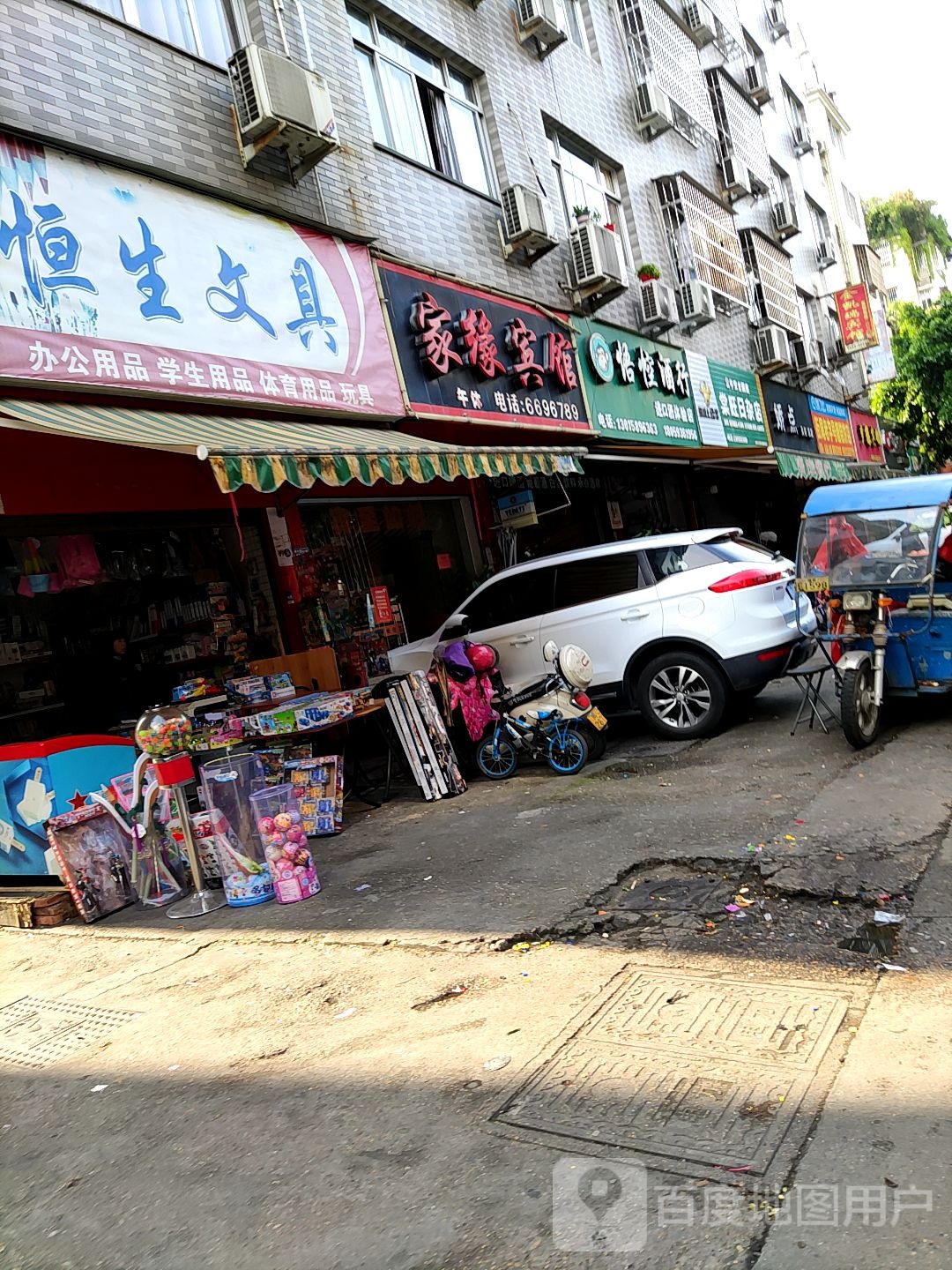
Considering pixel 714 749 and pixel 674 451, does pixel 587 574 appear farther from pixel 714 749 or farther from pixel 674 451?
pixel 674 451

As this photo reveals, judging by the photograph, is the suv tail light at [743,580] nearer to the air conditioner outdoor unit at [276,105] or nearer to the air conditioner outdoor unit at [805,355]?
the air conditioner outdoor unit at [276,105]

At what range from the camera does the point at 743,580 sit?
25.6 feet

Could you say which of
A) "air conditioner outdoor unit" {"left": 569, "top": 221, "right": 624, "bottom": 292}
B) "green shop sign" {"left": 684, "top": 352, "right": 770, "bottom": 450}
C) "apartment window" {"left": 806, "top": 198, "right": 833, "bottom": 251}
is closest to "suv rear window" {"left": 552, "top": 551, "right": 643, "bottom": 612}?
"air conditioner outdoor unit" {"left": 569, "top": 221, "right": 624, "bottom": 292}

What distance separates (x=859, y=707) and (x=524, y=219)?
765cm

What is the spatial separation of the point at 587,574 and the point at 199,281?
4.03m

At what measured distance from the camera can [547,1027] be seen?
3412 mm

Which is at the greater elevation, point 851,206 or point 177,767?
point 851,206

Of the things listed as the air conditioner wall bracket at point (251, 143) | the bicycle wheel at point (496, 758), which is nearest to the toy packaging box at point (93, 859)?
the bicycle wheel at point (496, 758)

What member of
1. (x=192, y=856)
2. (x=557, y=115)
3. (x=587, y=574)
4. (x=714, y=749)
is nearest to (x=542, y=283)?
(x=557, y=115)

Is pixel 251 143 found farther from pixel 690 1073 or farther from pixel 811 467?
pixel 811 467

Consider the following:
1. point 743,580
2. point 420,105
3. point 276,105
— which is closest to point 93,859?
point 743,580

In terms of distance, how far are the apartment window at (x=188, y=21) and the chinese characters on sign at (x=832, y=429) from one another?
17.1 meters

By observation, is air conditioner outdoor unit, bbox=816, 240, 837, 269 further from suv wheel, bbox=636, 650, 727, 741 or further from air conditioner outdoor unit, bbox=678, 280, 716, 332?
suv wheel, bbox=636, 650, 727, 741

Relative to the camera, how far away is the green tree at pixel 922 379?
24.0 meters
